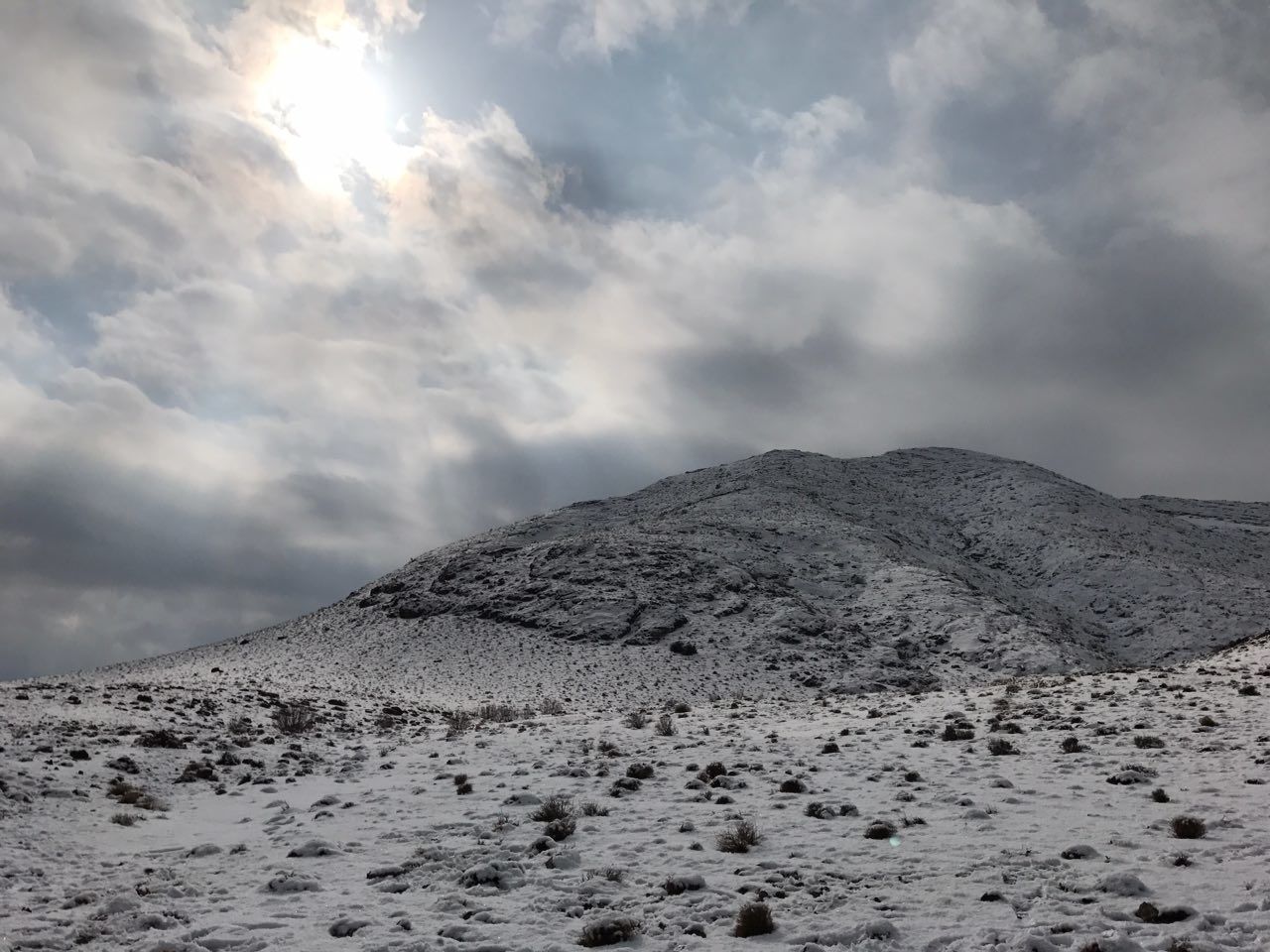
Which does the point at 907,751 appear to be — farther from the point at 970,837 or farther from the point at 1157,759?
the point at 970,837

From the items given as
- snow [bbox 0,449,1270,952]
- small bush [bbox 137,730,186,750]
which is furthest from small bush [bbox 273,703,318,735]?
small bush [bbox 137,730,186,750]

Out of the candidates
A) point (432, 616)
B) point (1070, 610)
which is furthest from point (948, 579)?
point (432, 616)

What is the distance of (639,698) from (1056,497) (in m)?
64.4

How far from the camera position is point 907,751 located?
16.5 meters

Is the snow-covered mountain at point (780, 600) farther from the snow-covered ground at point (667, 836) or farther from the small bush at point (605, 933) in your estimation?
the small bush at point (605, 933)

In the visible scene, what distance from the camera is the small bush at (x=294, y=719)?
23906 mm

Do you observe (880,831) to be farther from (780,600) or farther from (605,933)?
(780,600)

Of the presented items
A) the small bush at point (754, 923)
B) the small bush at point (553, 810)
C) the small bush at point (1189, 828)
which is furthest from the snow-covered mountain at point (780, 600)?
the small bush at point (754, 923)

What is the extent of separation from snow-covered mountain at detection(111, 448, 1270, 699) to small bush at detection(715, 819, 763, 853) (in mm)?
29131

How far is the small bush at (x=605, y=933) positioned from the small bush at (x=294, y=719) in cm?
1843

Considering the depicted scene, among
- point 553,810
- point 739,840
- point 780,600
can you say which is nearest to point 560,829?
point 553,810

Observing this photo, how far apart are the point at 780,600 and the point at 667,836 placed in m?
46.2

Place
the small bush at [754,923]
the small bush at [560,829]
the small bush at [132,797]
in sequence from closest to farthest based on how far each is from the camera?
the small bush at [754,923] < the small bush at [560,829] < the small bush at [132,797]

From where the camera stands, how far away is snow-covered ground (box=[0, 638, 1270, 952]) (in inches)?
332
